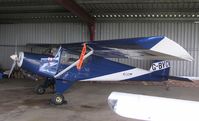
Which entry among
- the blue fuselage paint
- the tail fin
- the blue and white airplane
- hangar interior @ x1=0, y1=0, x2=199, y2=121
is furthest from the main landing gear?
the tail fin

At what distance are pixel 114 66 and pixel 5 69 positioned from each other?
26.6 ft

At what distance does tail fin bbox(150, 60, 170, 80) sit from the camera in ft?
33.2

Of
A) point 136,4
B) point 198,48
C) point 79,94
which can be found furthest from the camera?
point 198,48

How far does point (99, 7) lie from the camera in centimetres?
1277

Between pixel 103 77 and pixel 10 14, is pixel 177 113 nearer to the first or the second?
pixel 103 77

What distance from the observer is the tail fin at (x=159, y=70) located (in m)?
10.1

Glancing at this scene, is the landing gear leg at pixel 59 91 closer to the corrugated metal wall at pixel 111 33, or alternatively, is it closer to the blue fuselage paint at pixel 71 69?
the blue fuselage paint at pixel 71 69

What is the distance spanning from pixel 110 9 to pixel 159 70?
384cm

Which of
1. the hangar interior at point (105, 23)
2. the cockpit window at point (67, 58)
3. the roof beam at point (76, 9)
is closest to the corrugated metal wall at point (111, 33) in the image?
the hangar interior at point (105, 23)

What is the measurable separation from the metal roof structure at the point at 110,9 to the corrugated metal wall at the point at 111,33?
1.14 ft

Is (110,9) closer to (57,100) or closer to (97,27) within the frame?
(97,27)

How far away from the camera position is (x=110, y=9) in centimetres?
1294

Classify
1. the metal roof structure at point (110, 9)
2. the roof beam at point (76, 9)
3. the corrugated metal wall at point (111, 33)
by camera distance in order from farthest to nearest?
1. the corrugated metal wall at point (111, 33)
2. the metal roof structure at point (110, 9)
3. the roof beam at point (76, 9)

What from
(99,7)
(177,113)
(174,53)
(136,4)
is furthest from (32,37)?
(177,113)
